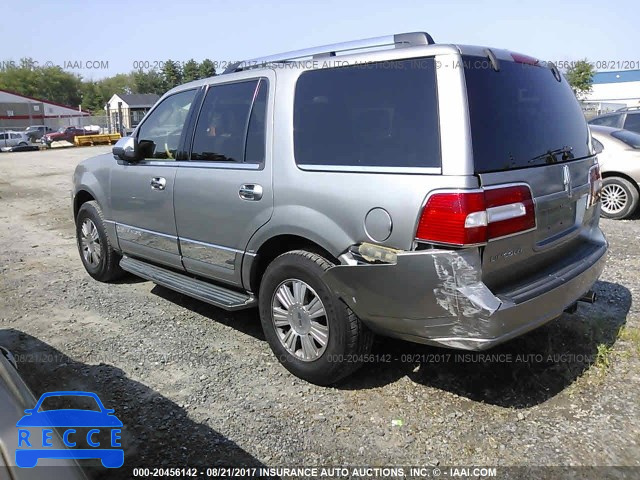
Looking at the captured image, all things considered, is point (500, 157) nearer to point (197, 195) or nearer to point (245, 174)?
point (245, 174)

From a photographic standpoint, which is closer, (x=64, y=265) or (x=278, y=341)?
(x=278, y=341)

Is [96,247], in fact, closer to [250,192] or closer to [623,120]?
[250,192]

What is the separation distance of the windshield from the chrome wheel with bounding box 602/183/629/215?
0.69 meters

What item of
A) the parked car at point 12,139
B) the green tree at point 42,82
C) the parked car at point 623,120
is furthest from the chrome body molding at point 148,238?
the green tree at point 42,82

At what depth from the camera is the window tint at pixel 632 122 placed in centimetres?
948

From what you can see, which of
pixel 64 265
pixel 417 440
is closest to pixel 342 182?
pixel 417 440

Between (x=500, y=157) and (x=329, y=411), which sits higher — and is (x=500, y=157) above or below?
above

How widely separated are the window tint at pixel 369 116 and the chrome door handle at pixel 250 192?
0.39 meters

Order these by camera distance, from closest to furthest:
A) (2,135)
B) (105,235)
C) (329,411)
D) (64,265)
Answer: (329,411), (105,235), (64,265), (2,135)

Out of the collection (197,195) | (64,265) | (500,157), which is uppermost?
(500,157)

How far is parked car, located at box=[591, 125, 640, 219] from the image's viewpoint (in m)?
8.05

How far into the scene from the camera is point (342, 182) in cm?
311

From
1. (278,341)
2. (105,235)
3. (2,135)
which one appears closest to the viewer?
A: (278,341)

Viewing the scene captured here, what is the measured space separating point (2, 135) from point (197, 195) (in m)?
40.7
